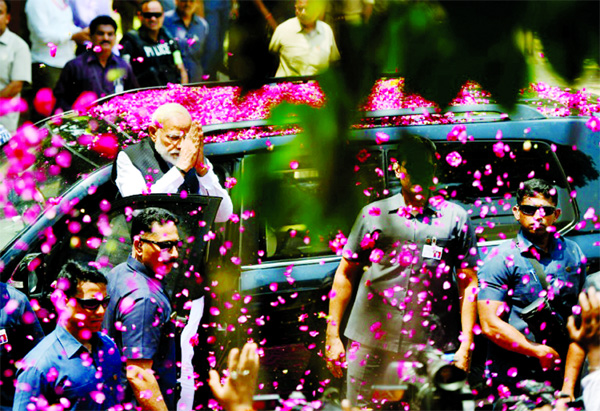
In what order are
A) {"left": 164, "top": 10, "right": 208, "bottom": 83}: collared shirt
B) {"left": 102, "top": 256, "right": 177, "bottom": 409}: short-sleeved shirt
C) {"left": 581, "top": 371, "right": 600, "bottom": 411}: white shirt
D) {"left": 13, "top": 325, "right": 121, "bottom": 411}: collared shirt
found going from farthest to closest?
1. {"left": 164, "top": 10, "right": 208, "bottom": 83}: collared shirt
2. {"left": 102, "top": 256, "right": 177, "bottom": 409}: short-sleeved shirt
3. {"left": 13, "top": 325, "right": 121, "bottom": 411}: collared shirt
4. {"left": 581, "top": 371, "right": 600, "bottom": 411}: white shirt

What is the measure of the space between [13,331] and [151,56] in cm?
325

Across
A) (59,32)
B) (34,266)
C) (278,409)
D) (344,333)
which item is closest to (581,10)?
(278,409)

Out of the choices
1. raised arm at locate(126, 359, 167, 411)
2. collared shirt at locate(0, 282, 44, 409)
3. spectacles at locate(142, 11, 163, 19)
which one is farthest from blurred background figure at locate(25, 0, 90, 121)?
raised arm at locate(126, 359, 167, 411)

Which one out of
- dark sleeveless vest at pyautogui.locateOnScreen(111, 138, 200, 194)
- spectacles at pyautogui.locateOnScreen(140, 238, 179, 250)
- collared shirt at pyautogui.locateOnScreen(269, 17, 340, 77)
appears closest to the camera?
collared shirt at pyautogui.locateOnScreen(269, 17, 340, 77)

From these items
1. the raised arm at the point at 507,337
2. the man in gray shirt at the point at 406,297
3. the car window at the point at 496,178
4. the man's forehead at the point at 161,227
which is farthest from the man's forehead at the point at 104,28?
the raised arm at the point at 507,337

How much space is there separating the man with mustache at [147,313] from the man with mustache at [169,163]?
0.94 feet

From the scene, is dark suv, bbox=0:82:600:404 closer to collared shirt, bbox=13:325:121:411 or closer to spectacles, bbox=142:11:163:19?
collared shirt, bbox=13:325:121:411

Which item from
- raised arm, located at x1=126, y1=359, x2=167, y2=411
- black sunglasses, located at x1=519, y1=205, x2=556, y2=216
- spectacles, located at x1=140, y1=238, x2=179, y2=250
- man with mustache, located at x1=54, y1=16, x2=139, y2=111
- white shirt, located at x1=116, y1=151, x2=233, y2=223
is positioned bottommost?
raised arm, located at x1=126, y1=359, x2=167, y2=411

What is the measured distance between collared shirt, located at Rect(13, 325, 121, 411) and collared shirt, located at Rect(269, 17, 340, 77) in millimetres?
2263

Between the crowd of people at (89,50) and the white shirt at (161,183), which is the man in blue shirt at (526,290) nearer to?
the white shirt at (161,183)

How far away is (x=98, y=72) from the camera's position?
722 centimetres

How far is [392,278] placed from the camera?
4.75 metres

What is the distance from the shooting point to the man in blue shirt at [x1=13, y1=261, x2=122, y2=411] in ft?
12.7

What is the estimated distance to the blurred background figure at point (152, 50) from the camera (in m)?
7.32
